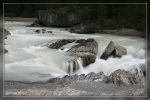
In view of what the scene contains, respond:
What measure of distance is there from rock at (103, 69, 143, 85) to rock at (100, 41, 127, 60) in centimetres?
15

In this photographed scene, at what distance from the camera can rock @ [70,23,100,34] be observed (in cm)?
442

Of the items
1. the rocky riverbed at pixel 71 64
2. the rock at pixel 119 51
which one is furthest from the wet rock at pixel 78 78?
the rock at pixel 119 51

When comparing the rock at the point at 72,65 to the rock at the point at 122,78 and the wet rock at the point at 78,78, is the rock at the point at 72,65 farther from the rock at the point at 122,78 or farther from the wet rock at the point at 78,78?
the rock at the point at 122,78

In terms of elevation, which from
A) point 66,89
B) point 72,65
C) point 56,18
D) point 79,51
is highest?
point 56,18

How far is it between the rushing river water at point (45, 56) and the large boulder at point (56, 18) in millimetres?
62

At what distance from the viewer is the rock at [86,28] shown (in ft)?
14.5

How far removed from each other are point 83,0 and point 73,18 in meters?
0.19

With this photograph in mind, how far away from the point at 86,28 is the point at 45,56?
A: 0.45 m

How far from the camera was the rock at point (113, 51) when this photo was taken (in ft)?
14.5

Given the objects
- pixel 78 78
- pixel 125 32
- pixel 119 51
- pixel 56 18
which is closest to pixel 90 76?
pixel 78 78

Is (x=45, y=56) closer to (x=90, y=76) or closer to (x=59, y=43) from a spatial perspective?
(x=59, y=43)

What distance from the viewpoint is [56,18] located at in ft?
14.6

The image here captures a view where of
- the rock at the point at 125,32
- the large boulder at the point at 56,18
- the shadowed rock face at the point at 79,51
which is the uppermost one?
the large boulder at the point at 56,18

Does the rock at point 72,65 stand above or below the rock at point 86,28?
below
